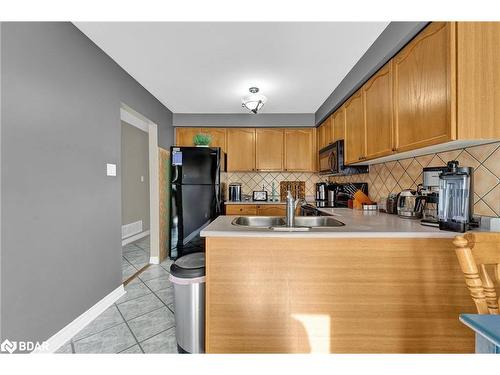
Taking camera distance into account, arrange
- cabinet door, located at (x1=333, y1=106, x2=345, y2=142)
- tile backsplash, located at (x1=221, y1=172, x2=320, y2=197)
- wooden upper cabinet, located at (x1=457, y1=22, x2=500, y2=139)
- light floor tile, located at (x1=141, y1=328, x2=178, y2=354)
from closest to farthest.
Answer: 1. wooden upper cabinet, located at (x1=457, y1=22, x2=500, y2=139)
2. light floor tile, located at (x1=141, y1=328, x2=178, y2=354)
3. cabinet door, located at (x1=333, y1=106, x2=345, y2=142)
4. tile backsplash, located at (x1=221, y1=172, x2=320, y2=197)

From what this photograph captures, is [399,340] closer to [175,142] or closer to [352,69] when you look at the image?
[352,69]

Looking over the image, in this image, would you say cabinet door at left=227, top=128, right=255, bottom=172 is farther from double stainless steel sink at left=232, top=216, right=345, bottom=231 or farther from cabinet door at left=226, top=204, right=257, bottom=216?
double stainless steel sink at left=232, top=216, right=345, bottom=231

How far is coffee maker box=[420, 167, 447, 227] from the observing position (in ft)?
5.28

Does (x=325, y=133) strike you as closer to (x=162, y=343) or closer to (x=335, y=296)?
(x=335, y=296)

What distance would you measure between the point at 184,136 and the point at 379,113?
2951mm

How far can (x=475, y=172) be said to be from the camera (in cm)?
139

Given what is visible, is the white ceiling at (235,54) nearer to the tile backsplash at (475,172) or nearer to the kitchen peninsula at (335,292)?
the tile backsplash at (475,172)

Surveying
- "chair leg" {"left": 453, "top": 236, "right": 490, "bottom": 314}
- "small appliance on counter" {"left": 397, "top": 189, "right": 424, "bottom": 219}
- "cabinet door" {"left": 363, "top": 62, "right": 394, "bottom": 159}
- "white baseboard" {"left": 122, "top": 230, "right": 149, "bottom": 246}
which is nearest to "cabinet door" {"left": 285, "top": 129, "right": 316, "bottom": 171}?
"cabinet door" {"left": 363, "top": 62, "right": 394, "bottom": 159}

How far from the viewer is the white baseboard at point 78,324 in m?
1.47

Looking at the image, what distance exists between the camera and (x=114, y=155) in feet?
7.11

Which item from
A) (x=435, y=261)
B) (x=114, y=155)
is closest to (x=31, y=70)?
(x=114, y=155)

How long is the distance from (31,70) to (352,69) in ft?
8.59

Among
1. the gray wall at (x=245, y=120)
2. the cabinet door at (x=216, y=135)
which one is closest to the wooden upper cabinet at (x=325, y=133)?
the gray wall at (x=245, y=120)

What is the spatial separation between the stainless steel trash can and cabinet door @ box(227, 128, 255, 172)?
254 centimetres
